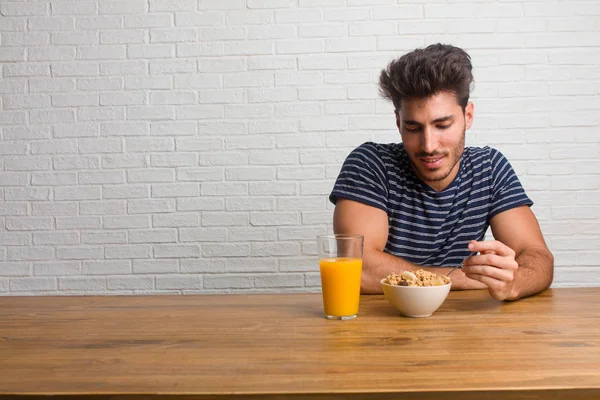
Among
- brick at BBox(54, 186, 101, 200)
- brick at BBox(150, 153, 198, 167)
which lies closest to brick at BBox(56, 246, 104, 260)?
brick at BBox(54, 186, 101, 200)

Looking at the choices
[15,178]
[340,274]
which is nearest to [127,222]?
[15,178]

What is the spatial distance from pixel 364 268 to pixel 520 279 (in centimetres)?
39

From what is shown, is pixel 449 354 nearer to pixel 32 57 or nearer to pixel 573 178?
pixel 573 178

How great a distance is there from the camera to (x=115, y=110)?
2.96 metres

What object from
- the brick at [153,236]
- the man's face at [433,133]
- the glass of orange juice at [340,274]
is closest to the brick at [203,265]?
the brick at [153,236]

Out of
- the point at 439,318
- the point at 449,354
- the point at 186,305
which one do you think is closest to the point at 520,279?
the point at 439,318

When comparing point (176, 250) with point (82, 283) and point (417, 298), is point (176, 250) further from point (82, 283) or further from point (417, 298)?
point (417, 298)

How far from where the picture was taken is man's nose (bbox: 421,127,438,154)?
6.12ft

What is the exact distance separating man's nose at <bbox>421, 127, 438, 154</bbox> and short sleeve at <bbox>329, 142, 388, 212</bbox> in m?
0.18

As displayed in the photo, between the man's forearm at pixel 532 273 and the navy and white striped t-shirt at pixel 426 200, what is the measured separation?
0.22 meters

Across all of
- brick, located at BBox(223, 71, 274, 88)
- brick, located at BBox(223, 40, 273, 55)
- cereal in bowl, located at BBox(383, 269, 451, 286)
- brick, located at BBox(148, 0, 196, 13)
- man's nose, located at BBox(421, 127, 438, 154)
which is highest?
brick, located at BBox(148, 0, 196, 13)

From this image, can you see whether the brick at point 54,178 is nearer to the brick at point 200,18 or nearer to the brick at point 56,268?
the brick at point 56,268

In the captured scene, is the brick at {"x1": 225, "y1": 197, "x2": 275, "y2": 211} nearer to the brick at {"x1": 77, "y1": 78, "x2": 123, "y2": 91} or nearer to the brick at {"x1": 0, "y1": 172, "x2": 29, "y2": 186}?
the brick at {"x1": 77, "y1": 78, "x2": 123, "y2": 91}

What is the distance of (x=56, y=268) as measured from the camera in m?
2.99
